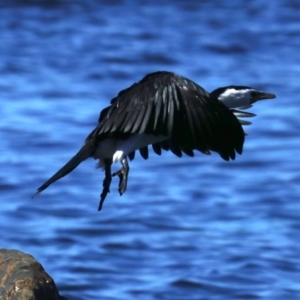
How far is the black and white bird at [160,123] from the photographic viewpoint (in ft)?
19.5

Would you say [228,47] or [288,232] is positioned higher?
[228,47]

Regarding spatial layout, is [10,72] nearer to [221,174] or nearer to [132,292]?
[221,174]

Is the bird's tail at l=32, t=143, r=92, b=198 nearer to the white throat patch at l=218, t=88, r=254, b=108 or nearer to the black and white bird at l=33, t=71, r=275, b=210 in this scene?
the black and white bird at l=33, t=71, r=275, b=210

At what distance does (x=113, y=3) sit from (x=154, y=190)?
6967 mm

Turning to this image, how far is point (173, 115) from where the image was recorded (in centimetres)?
596

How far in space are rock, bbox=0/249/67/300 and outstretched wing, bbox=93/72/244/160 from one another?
29.2 inches

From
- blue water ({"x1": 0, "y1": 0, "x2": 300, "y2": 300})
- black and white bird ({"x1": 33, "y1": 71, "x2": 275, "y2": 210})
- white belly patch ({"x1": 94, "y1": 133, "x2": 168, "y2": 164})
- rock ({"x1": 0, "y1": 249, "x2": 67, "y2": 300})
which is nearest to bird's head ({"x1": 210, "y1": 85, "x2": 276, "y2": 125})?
black and white bird ({"x1": 33, "y1": 71, "x2": 275, "y2": 210})

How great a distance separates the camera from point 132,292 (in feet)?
33.4

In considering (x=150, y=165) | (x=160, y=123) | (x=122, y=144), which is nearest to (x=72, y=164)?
(x=122, y=144)

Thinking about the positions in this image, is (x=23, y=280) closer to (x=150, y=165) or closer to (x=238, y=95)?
(x=238, y=95)

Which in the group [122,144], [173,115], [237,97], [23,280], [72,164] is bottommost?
[23,280]

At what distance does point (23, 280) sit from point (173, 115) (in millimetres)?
1065

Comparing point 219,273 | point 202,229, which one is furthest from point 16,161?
point 219,273

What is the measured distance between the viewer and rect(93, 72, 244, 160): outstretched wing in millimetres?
5934
